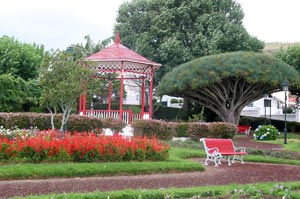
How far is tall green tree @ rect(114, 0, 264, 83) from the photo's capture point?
4038 centimetres

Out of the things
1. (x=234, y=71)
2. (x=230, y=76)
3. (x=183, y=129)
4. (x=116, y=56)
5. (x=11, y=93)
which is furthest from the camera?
(x=230, y=76)

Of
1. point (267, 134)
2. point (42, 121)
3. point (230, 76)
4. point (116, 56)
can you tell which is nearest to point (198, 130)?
point (116, 56)

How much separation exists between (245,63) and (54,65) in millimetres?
19944

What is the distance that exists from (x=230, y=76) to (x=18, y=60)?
16.9 metres

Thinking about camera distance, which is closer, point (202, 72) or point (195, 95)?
point (202, 72)

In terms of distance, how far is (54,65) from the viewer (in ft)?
57.3

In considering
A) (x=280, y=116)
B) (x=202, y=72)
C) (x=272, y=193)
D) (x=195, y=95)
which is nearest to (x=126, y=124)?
(x=202, y=72)

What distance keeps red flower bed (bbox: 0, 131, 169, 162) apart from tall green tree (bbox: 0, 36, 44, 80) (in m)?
24.4

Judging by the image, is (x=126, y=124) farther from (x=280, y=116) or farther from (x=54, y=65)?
(x=280, y=116)

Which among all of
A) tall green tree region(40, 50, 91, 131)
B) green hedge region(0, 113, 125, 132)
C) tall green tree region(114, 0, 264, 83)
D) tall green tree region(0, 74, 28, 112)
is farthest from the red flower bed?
tall green tree region(114, 0, 264, 83)

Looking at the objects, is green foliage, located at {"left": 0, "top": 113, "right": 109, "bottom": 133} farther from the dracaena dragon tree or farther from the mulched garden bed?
the dracaena dragon tree

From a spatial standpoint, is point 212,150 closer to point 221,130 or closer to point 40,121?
point 221,130

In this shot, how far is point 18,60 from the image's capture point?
3750 centimetres

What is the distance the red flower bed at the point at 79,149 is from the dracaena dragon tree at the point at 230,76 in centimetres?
2092
